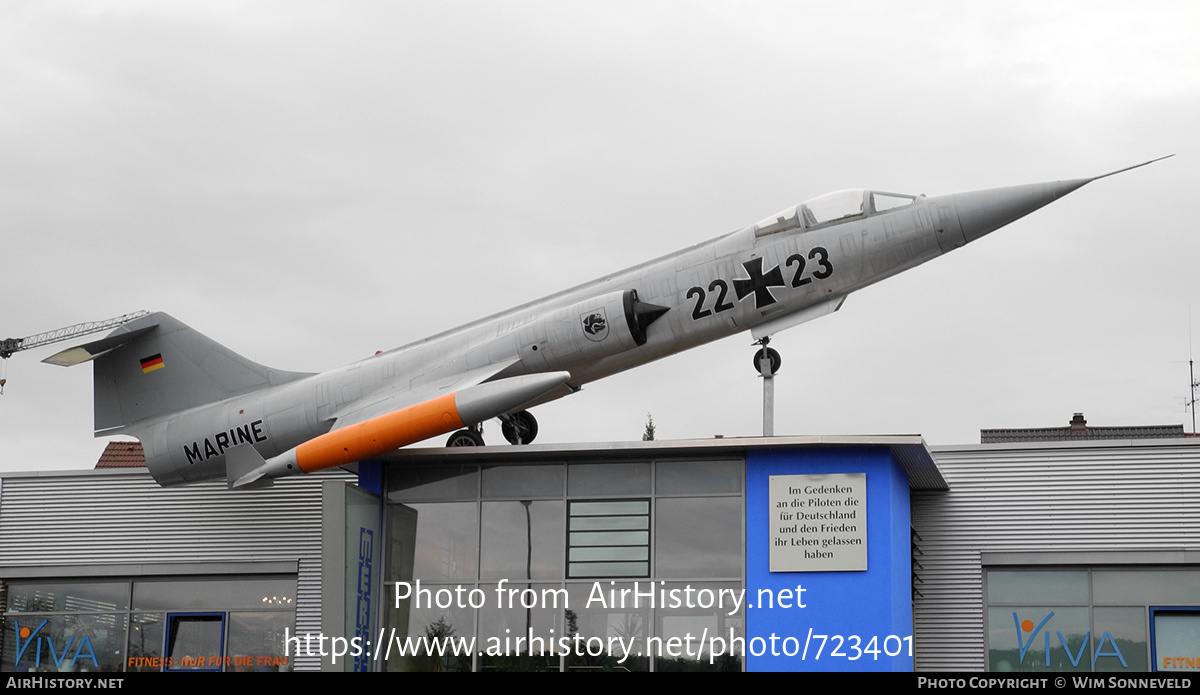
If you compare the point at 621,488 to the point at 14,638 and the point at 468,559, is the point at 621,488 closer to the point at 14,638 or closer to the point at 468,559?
the point at 468,559

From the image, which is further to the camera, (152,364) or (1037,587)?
(152,364)

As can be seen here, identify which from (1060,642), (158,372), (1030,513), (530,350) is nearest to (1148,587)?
(1060,642)

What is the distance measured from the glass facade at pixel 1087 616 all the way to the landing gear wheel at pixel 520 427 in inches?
318

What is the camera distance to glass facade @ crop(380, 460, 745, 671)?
1939cm

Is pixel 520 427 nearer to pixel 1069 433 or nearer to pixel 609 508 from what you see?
pixel 609 508

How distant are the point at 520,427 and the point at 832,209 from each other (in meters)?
6.85

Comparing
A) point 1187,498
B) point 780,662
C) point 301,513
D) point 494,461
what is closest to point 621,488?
point 494,461

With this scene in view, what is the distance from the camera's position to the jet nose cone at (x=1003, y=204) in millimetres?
19984

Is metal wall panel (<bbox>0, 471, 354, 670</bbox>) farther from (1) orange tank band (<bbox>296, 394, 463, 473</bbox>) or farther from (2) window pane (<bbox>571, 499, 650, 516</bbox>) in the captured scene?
(2) window pane (<bbox>571, 499, 650, 516</bbox>)

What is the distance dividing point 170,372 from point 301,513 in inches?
142

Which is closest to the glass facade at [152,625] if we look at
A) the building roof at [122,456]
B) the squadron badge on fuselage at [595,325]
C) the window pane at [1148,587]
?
the squadron badge on fuselage at [595,325]

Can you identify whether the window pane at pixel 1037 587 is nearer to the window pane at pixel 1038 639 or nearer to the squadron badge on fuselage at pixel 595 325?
the window pane at pixel 1038 639

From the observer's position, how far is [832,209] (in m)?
20.8

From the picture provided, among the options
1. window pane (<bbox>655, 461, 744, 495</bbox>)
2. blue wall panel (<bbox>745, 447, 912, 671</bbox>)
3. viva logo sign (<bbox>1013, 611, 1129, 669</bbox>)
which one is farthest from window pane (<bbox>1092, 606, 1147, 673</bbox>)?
window pane (<bbox>655, 461, 744, 495</bbox>)
